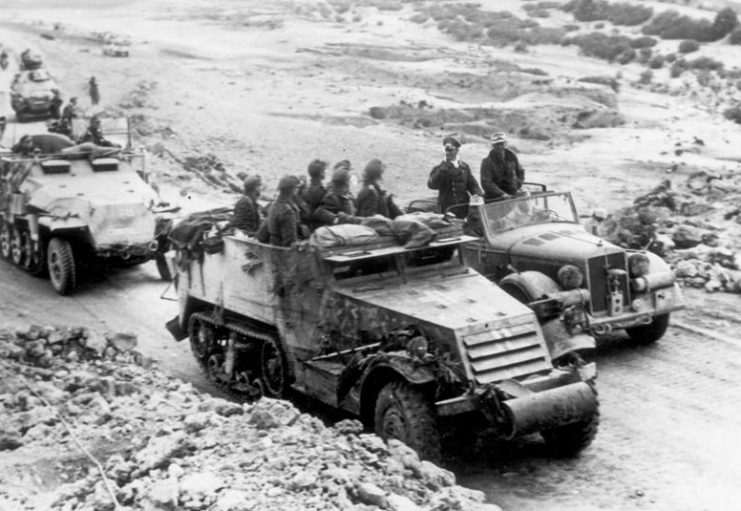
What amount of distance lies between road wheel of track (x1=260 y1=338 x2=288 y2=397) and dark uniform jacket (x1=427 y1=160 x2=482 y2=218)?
312 centimetres

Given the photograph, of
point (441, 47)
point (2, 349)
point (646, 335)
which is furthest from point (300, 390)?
point (441, 47)

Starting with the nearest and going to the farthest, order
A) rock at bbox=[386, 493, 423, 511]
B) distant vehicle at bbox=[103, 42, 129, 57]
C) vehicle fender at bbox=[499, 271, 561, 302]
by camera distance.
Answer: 1. rock at bbox=[386, 493, 423, 511]
2. vehicle fender at bbox=[499, 271, 561, 302]
3. distant vehicle at bbox=[103, 42, 129, 57]

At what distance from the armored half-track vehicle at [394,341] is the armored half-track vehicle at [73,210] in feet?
13.5

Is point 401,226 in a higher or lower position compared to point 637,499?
higher

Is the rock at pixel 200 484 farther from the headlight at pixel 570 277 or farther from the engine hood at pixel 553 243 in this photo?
the engine hood at pixel 553 243

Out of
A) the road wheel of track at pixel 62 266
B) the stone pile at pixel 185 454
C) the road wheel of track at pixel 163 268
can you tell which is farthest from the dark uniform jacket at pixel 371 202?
the road wheel of track at pixel 62 266

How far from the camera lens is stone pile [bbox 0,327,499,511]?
721 cm

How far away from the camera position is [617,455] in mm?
9828

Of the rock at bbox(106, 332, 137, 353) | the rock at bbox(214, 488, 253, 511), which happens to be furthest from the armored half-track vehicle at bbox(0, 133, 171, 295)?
the rock at bbox(214, 488, 253, 511)

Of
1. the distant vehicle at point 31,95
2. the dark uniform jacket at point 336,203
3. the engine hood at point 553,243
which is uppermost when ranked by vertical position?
the dark uniform jacket at point 336,203

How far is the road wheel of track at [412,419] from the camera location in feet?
29.0

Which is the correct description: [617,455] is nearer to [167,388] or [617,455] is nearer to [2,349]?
[167,388]

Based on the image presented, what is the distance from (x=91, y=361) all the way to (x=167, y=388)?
112 cm

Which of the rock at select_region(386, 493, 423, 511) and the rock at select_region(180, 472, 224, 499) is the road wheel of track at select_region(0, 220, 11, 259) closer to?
the rock at select_region(180, 472, 224, 499)
